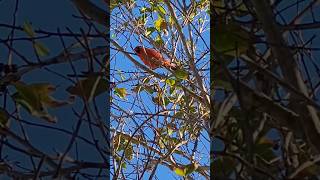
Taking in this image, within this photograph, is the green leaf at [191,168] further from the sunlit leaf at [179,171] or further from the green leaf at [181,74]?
the green leaf at [181,74]

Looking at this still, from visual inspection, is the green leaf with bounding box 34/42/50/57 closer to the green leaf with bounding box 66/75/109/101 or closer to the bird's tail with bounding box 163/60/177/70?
the green leaf with bounding box 66/75/109/101

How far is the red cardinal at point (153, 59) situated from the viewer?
1.44 m

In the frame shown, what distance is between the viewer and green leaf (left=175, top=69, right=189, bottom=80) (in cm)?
145

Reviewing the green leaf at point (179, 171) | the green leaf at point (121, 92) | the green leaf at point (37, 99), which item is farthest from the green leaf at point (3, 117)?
the green leaf at point (179, 171)

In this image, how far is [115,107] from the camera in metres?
1.41

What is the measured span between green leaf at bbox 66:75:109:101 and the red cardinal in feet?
0.70

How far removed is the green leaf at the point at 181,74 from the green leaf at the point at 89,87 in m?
0.26

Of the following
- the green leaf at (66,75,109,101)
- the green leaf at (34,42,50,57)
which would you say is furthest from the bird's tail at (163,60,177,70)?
the green leaf at (34,42,50,57)

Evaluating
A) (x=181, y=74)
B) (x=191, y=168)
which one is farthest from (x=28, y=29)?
(x=191, y=168)

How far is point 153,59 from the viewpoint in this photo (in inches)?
57.5

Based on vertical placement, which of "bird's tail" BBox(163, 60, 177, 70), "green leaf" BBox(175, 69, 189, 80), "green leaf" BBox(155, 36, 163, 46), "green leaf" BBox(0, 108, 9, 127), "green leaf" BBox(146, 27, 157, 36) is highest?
"green leaf" BBox(146, 27, 157, 36)

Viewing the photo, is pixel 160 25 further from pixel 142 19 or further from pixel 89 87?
pixel 89 87

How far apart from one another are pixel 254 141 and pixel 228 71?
6.5 inches

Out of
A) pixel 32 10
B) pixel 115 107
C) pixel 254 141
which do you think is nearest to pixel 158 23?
pixel 115 107
